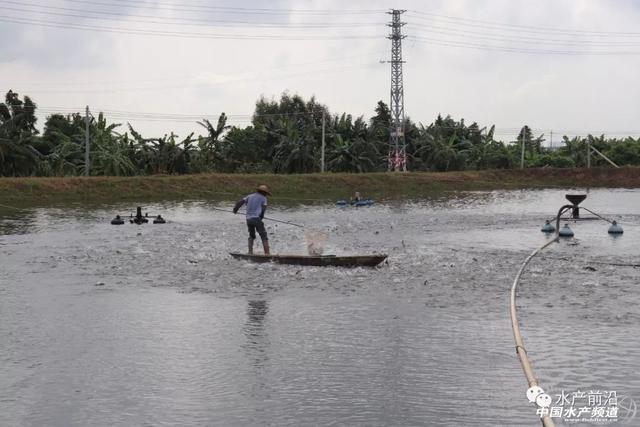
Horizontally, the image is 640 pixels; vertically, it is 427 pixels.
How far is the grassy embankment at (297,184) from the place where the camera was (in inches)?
1823

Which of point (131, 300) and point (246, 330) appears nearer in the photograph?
point (246, 330)

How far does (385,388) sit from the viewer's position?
8336 mm

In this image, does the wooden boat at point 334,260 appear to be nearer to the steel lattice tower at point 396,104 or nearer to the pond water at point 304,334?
the pond water at point 304,334

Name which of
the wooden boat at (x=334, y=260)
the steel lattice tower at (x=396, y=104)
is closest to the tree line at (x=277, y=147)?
the steel lattice tower at (x=396, y=104)

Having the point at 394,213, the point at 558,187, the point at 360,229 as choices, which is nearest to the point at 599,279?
the point at 360,229

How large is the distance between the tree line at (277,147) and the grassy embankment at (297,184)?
10.7ft

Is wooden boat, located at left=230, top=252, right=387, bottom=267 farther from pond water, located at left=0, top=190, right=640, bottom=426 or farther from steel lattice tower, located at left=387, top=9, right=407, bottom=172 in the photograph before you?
steel lattice tower, located at left=387, top=9, right=407, bottom=172

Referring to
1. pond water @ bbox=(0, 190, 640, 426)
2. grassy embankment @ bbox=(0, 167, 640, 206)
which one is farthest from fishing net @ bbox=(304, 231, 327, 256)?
grassy embankment @ bbox=(0, 167, 640, 206)

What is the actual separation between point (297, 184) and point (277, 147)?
7405mm

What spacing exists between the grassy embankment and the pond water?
2480cm

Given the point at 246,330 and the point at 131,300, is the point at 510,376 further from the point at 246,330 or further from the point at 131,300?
the point at 131,300

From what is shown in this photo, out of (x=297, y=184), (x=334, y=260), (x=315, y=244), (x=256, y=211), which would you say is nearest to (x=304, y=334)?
(x=334, y=260)

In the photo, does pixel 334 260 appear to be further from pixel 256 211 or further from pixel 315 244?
pixel 256 211

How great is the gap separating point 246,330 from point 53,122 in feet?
173
